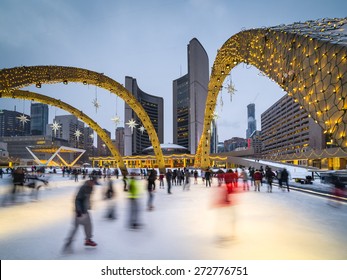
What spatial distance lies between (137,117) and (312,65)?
120260mm

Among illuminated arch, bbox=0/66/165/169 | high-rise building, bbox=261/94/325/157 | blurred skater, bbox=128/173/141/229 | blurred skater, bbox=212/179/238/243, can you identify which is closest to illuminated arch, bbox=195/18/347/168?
blurred skater, bbox=212/179/238/243

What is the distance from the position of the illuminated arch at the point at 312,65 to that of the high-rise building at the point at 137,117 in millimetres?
97317

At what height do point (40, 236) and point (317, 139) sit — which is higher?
point (317, 139)

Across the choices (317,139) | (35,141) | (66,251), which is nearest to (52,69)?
(66,251)

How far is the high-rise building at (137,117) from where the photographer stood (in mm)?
115250

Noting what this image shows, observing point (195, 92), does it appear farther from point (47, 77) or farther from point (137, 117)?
point (47, 77)

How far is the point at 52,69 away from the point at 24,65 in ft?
7.30

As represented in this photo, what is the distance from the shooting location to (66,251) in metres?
4.64

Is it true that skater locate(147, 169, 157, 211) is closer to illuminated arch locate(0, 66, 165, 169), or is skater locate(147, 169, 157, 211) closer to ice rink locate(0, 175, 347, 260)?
ice rink locate(0, 175, 347, 260)

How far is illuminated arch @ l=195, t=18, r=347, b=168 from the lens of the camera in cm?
809

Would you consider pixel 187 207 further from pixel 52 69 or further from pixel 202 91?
pixel 202 91

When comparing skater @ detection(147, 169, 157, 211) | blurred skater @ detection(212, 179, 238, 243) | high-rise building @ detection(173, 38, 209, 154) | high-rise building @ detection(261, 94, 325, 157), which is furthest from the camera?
high-rise building @ detection(173, 38, 209, 154)

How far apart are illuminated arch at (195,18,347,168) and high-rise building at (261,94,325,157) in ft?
229

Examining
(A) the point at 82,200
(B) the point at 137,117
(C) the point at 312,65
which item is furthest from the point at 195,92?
(A) the point at 82,200
